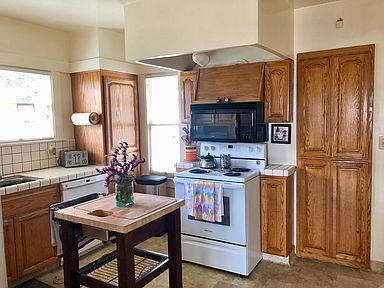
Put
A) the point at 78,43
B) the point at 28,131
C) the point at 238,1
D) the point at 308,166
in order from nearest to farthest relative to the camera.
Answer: the point at 238,1 < the point at 308,166 < the point at 28,131 < the point at 78,43

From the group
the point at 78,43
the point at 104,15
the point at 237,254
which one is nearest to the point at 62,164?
the point at 78,43

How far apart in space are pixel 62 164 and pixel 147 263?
1.93 metres

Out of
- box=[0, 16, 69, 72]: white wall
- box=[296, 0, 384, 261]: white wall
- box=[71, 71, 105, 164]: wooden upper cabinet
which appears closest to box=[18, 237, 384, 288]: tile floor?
box=[296, 0, 384, 261]: white wall

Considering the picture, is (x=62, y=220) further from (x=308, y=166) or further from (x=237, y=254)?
(x=308, y=166)

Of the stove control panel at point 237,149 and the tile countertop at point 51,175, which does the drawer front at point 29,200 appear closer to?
the tile countertop at point 51,175

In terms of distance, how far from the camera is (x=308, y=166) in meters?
3.13

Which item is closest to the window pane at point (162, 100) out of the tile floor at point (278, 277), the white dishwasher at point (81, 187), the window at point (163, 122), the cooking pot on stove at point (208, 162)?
the window at point (163, 122)

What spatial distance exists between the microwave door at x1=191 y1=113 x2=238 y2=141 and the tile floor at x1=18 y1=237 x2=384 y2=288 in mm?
1300

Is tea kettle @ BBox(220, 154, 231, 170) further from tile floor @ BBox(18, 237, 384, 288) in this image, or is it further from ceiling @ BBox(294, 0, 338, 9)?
ceiling @ BBox(294, 0, 338, 9)

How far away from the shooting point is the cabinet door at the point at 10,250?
8.87ft

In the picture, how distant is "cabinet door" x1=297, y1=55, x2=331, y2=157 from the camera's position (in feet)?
9.86

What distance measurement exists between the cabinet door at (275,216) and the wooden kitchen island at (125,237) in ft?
3.79

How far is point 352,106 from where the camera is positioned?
2.89m

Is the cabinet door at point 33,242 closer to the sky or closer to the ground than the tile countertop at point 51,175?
closer to the ground
